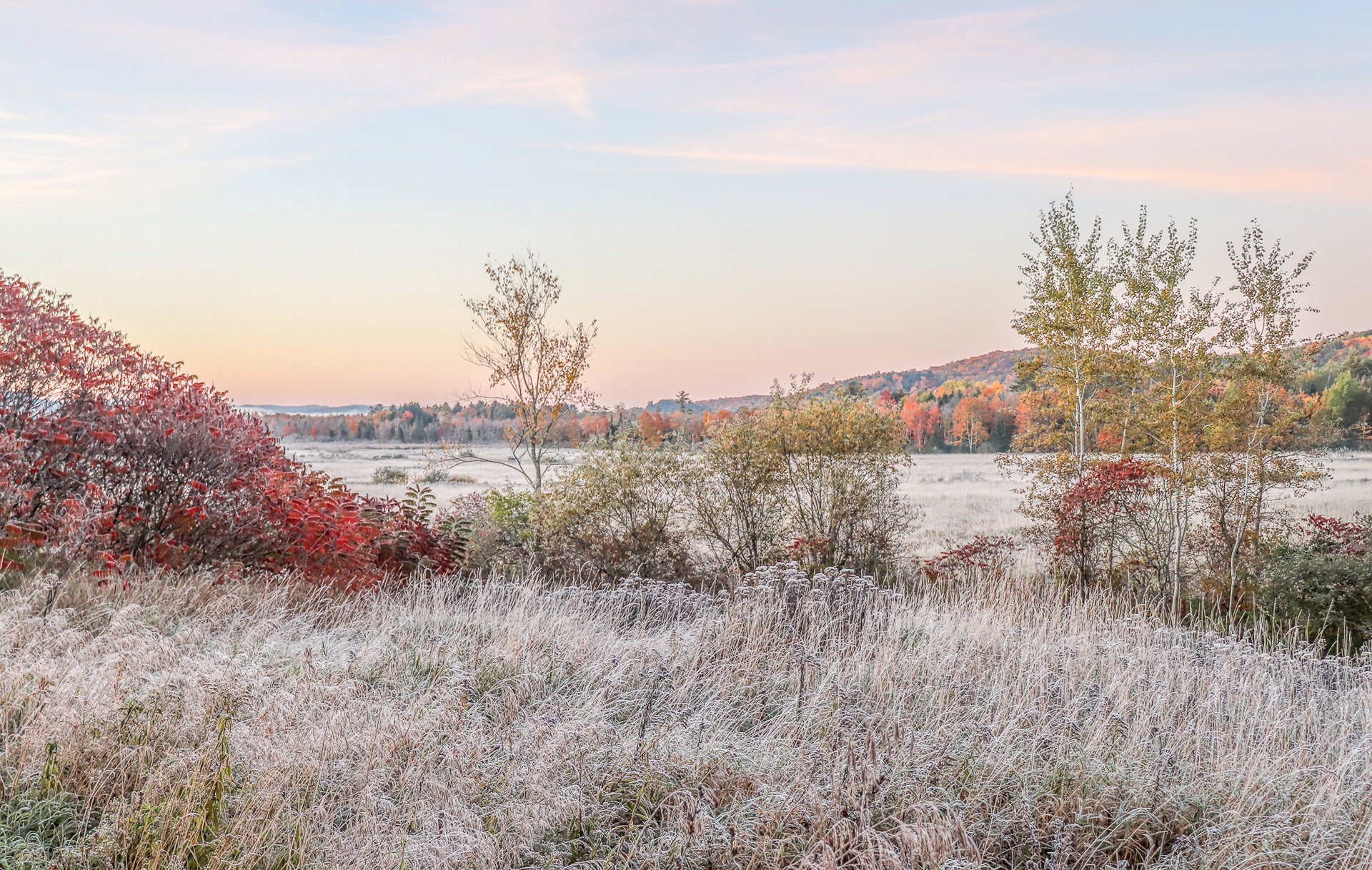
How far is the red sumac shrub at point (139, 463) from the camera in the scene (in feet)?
23.0

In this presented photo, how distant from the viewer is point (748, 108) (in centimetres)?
1197

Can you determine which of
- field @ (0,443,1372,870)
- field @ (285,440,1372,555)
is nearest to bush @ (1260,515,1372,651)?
field @ (0,443,1372,870)

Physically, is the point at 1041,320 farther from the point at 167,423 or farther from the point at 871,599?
the point at 167,423

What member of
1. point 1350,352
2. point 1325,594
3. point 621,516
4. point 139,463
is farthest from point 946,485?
point 139,463

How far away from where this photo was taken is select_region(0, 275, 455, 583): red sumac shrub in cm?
Result: 702

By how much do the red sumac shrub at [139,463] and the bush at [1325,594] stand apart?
9.16m

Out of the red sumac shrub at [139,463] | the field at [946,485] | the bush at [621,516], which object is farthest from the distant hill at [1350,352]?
the red sumac shrub at [139,463]

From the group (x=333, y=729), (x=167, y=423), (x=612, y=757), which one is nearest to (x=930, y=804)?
(x=612, y=757)

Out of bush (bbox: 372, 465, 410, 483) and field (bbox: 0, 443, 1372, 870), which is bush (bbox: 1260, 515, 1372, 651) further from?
bush (bbox: 372, 465, 410, 483)

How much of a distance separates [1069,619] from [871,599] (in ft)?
5.39

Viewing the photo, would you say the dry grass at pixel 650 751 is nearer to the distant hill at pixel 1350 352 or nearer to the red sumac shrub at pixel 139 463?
the red sumac shrub at pixel 139 463

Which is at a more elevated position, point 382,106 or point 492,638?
point 382,106

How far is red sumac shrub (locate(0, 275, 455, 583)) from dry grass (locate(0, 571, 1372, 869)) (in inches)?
68.1

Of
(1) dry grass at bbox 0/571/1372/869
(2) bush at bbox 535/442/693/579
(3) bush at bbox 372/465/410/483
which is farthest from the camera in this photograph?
(3) bush at bbox 372/465/410/483
